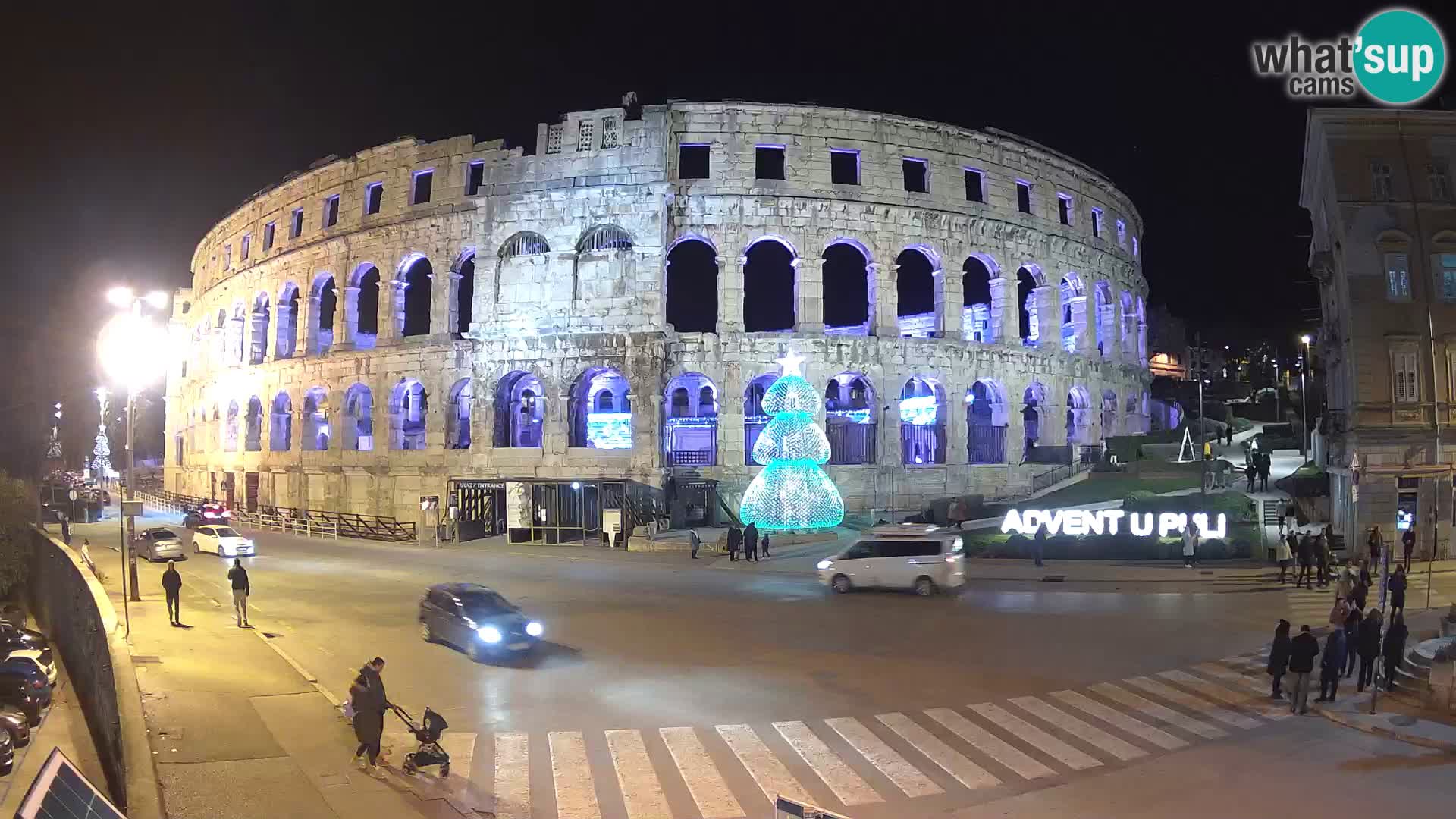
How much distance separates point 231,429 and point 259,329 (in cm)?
822

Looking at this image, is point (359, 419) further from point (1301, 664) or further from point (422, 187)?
point (1301, 664)

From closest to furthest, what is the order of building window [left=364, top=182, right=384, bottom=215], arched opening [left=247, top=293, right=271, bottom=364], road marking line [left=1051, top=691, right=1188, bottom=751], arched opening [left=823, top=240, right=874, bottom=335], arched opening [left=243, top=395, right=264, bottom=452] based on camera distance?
road marking line [left=1051, top=691, right=1188, bottom=751], building window [left=364, top=182, right=384, bottom=215], arched opening [left=243, top=395, right=264, bottom=452], arched opening [left=247, top=293, right=271, bottom=364], arched opening [left=823, top=240, right=874, bottom=335]

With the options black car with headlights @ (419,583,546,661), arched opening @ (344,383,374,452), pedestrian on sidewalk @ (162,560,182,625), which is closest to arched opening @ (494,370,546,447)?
arched opening @ (344,383,374,452)

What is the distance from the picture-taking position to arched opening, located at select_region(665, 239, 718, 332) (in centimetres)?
6209

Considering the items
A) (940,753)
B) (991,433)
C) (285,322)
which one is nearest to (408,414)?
(285,322)

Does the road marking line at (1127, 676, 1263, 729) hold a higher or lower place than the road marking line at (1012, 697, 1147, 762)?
lower

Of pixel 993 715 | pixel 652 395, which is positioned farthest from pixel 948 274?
pixel 993 715

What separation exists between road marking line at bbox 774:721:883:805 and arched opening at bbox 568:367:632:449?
26639 mm

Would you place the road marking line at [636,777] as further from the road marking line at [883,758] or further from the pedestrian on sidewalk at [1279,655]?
the pedestrian on sidewalk at [1279,655]

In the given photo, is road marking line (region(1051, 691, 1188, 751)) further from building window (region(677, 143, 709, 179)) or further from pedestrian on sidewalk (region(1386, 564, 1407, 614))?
building window (region(677, 143, 709, 179))

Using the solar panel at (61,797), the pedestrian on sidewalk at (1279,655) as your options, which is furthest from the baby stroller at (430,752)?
the pedestrian on sidewalk at (1279,655)

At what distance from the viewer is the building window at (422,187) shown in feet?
144

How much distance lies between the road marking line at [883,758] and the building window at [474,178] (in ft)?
116

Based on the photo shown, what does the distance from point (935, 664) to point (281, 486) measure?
4460cm
